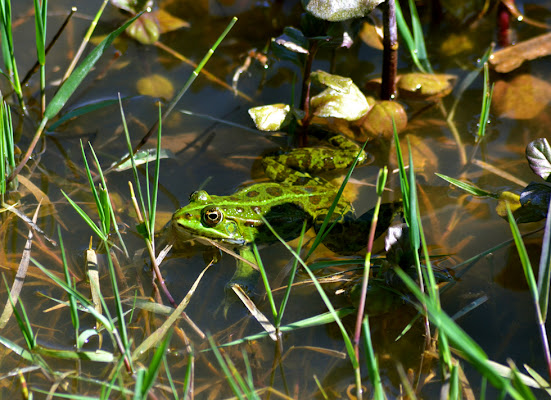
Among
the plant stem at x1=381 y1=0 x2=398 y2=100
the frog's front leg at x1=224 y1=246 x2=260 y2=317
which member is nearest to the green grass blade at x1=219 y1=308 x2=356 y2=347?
the frog's front leg at x1=224 y1=246 x2=260 y2=317

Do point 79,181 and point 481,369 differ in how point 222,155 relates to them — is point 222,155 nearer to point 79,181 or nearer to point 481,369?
point 79,181

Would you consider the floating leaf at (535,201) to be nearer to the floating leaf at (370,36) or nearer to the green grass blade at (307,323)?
the green grass blade at (307,323)

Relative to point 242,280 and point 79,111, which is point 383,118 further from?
point 79,111

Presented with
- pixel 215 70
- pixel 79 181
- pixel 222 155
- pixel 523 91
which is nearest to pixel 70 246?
pixel 79 181

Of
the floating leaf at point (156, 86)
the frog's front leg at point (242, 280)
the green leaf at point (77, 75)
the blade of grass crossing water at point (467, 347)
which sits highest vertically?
the green leaf at point (77, 75)

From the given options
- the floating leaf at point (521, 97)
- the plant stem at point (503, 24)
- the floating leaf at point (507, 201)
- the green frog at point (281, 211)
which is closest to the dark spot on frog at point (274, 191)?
the green frog at point (281, 211)

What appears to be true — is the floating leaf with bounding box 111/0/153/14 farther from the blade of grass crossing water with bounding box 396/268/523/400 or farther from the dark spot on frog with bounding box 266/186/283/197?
the blade of grass crossing water with bounding box 396/268/523/400

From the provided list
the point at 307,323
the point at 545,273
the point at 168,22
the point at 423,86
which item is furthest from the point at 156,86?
the point at 545,273
